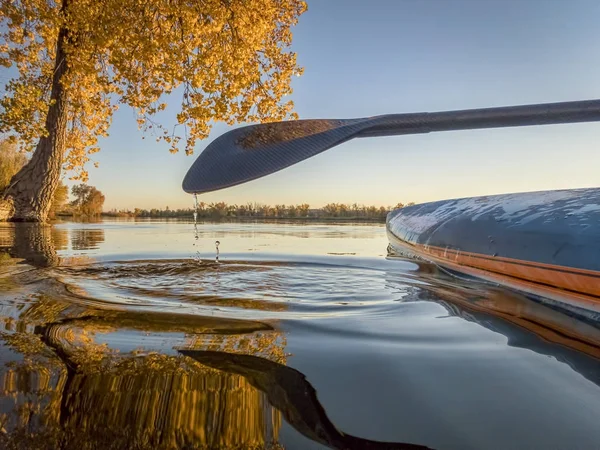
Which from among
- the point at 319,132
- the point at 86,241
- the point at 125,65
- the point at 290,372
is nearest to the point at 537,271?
the point at 319,132

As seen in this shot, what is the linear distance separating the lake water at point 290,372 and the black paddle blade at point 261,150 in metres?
0.61

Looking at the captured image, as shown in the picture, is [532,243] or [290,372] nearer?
[290,372]

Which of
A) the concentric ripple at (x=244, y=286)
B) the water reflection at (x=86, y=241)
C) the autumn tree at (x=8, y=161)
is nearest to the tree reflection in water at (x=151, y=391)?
the concentric ripple at (x=244, y=286)

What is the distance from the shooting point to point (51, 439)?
654 mm

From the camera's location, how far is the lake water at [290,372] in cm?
70

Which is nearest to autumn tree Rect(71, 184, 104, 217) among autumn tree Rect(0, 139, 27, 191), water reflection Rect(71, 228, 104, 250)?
autumn tree Rect(0, 139, 27, 191)

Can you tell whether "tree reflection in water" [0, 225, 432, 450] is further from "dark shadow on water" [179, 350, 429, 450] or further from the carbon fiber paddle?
the carbon fiber paddle

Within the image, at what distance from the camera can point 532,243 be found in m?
2.12

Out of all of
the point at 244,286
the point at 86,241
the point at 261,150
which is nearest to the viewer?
the point at 261,150

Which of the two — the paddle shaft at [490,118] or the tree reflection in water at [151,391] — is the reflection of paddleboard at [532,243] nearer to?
the paddle shaft at [490,118]

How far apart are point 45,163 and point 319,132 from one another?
8.27 metres

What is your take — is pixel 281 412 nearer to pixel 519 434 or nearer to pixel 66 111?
pixel 519 434

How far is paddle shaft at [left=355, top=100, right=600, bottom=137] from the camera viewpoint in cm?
199

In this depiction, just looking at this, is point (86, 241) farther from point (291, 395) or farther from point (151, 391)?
point (291, 395)
